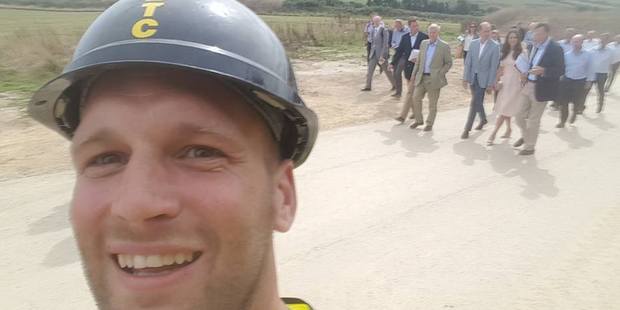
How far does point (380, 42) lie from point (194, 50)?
402 inches

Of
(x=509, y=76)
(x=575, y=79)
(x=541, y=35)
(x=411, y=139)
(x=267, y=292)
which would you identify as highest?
(x=267, y=292)

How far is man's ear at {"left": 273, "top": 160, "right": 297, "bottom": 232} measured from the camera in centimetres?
131

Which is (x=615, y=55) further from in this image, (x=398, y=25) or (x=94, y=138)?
(x=94, y=138)

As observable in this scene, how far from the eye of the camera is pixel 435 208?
4703mm

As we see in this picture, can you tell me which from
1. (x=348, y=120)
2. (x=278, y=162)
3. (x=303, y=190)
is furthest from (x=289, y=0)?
(x=278, y=162)

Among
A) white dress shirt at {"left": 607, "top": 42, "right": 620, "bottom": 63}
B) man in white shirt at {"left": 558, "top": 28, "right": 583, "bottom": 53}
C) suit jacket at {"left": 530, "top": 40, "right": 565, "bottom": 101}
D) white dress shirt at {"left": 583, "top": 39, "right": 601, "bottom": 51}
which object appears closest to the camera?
suit jacket at {"left": 530, "top": 40, "right": 565, "bottom": 101}

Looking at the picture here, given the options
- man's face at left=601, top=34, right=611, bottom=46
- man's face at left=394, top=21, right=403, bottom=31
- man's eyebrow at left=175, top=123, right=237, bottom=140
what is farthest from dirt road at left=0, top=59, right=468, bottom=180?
man's eyebrow at left=175, top=123, right=237, bottom=140

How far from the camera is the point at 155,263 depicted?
104 cm

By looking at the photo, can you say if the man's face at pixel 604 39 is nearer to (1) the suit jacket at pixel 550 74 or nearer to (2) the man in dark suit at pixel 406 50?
→ (2) the man in dark suit at pixel 406 50

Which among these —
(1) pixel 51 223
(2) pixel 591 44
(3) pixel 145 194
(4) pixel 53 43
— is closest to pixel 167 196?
(3) pixel 145 194

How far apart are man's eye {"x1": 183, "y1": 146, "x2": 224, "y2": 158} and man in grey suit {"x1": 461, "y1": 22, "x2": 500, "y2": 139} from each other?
6.82 metres

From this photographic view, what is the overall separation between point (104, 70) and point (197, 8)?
28 cm

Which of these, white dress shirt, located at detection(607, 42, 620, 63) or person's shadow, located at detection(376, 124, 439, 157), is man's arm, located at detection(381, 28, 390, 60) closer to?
person's shadow, located at detection(376, 124, 439, 157)

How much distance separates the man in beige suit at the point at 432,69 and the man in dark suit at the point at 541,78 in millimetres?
1303
